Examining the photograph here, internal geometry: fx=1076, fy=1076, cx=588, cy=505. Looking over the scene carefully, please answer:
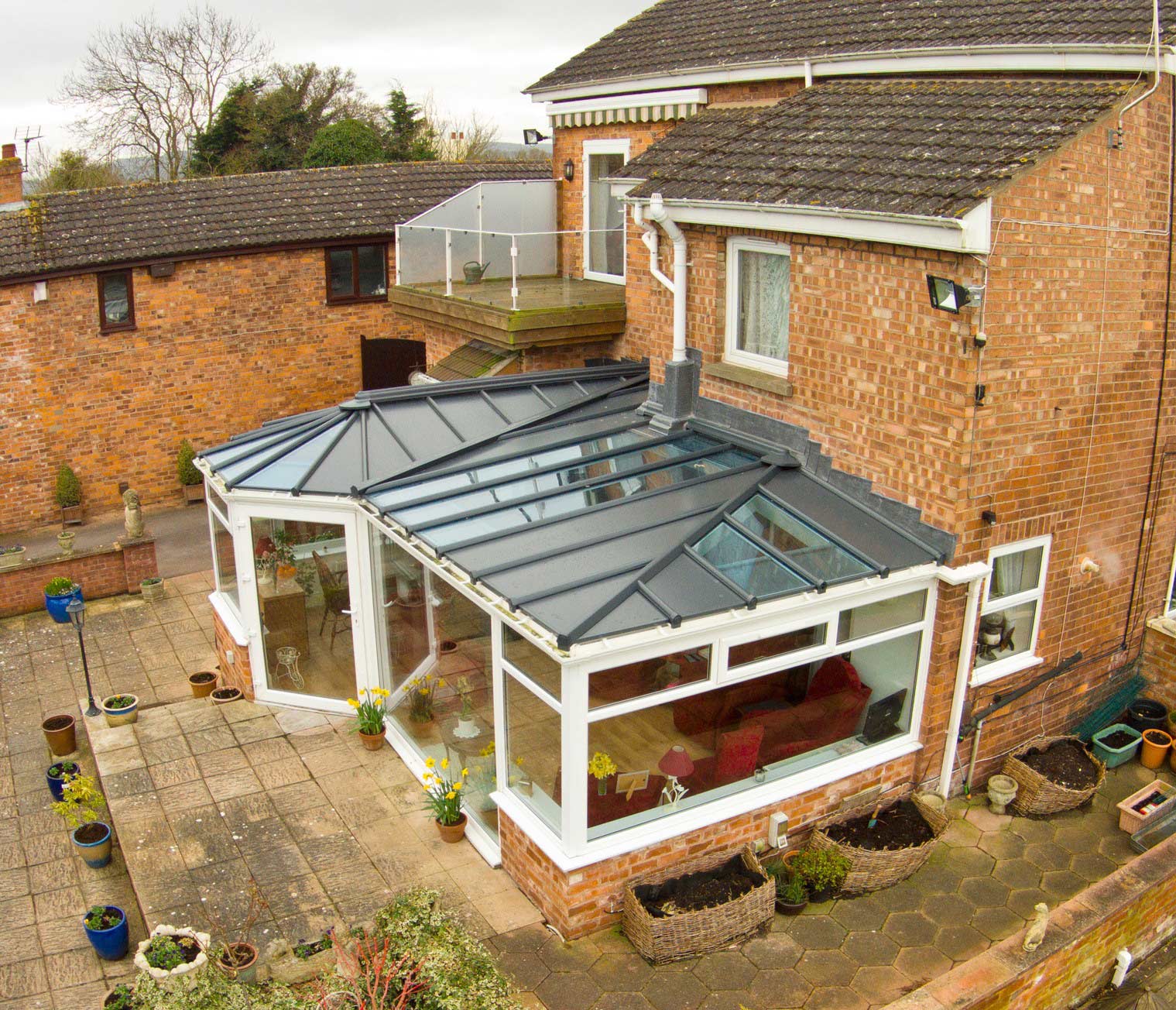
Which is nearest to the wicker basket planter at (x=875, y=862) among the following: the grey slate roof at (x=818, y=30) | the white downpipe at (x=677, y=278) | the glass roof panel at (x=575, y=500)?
the glass roof panel at (x=575, y=500)

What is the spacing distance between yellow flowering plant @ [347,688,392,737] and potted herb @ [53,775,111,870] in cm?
232

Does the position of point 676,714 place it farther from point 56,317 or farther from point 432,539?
point 56,317

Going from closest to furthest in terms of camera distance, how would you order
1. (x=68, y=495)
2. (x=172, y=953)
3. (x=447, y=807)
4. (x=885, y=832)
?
1. (x=172, y=953)
2. (x=885, y=832)
3. (x=447, y=807)
4. (x=68, y=495)

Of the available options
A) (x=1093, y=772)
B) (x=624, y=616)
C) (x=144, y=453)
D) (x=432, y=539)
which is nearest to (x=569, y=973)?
(x=624, y=616)

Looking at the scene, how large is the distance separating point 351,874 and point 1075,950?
5.34 m

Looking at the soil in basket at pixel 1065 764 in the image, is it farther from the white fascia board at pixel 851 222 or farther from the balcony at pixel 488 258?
the balcony at pixel 488 258

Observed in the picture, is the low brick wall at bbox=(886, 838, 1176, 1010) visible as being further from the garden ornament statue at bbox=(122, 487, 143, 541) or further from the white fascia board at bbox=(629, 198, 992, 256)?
the garden ornament statue at bbox=(122, 487, 143, 541)

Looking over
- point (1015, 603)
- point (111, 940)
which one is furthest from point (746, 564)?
point (111, 940)

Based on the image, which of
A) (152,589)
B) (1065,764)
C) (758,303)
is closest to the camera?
(1065,764)

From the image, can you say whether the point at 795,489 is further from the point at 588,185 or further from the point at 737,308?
the point at 588,185

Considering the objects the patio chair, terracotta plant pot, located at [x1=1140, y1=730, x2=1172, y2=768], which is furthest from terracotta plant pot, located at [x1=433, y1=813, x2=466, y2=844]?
terracotta plant pot, located at [x1=1140, y1=730, x2=1172, y2=768]

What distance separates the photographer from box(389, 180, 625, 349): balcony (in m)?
13.6

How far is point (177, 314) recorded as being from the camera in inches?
718

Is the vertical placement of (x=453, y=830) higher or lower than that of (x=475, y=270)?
lower
